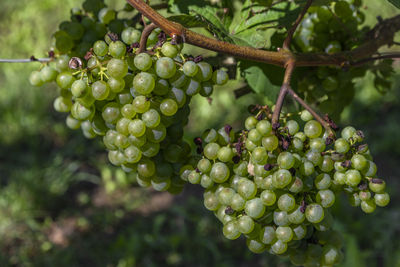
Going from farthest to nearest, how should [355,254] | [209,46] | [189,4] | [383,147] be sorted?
[383,147], [355,254], [189,4], [209,46]

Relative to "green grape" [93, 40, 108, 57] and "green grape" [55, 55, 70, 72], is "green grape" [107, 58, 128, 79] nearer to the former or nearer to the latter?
"green grape" [93, 40, 108, 57]

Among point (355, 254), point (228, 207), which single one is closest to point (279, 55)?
point (228, 207)

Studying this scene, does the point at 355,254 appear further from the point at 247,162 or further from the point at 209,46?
the point at 209,46

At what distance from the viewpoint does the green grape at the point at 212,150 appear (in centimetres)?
70

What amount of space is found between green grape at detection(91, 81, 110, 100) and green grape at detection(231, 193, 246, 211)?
10.1 inches

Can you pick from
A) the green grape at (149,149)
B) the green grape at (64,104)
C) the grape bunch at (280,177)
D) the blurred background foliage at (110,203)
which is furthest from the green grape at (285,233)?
the blurred background foliage at (110,203)

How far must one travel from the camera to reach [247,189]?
0.67 metres

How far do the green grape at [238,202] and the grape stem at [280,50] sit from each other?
0.74 feet

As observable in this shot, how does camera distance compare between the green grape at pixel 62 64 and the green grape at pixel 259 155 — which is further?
the green grape at pixel 62 64

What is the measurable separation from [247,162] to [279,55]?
0.19 metres

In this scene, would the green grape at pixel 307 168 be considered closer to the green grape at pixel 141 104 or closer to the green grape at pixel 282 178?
the green grape at pixel 282 178

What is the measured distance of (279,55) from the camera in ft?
2.39

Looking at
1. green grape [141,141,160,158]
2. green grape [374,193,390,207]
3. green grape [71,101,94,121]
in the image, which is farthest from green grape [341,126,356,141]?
green grape [71,101,94,121]

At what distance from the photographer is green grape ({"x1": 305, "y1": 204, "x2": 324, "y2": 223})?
2.17ft
